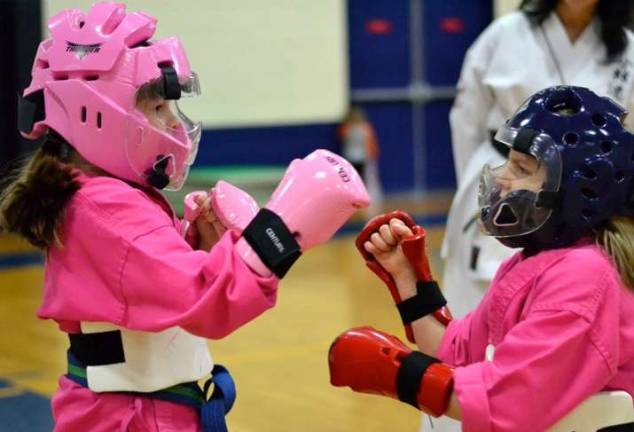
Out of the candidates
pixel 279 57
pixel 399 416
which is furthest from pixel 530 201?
pixel 279 57

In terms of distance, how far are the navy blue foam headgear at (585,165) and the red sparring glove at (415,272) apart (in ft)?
1.31

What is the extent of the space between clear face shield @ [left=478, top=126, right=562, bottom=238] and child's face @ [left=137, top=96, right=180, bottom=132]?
78cm

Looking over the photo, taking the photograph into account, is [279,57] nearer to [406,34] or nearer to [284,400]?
[406,34]

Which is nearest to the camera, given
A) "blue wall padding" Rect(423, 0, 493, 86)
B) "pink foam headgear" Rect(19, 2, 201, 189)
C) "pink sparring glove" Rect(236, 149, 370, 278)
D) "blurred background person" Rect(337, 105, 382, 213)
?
"pink sparring glove" Rect(236, 149, 370, 278)

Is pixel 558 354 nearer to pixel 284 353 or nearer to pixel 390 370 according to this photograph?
pixel 390 370

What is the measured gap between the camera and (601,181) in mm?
2494

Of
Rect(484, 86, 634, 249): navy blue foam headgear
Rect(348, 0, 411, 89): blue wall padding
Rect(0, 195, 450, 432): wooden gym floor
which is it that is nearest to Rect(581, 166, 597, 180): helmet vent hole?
Rect(484, 86, 634, 249): navy blue foam headgear

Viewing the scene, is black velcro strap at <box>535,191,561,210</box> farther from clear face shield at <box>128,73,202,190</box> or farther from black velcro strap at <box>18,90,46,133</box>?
black velcro strap at <box>18,90,46,133</box>

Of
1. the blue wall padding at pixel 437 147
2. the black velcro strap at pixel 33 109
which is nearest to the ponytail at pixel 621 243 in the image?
the black velcro strap at pixel 33 109

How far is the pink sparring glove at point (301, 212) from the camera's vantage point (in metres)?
2.46

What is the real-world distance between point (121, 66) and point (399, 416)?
119 inches

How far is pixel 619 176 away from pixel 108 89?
1.20 meters

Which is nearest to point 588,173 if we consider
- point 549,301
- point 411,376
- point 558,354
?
point 549,301

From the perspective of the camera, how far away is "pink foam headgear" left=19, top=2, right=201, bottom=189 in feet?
8.84
